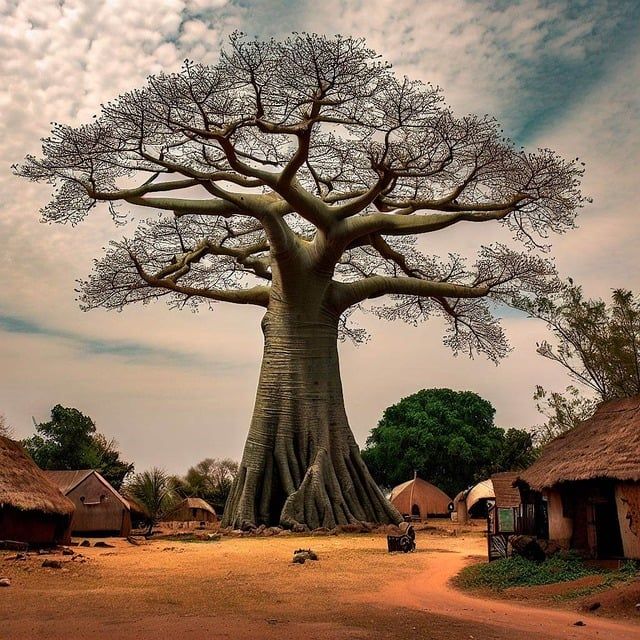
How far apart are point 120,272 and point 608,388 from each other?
34.5 ft

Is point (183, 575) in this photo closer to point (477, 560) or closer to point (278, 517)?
point (477, 560)

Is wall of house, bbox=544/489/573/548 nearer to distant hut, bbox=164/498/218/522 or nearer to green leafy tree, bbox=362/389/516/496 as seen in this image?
distant hut, bbox=164/498/218/522

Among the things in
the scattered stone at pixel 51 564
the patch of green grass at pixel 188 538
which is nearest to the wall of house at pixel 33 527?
the patch of green grass at pixel 188 538

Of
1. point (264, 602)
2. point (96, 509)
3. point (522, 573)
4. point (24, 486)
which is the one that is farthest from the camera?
point (96, 509)

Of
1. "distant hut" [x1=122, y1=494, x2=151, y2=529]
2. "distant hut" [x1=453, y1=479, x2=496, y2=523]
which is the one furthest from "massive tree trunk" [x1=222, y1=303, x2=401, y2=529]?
"distant hut" [x1=453, y1=479, x2=496, y2=523]

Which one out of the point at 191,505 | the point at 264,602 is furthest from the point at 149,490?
the point at 264,602

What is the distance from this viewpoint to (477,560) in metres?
10.4

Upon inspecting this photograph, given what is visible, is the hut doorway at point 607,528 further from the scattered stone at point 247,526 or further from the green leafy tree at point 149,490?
the green leafy tree at point 149,490

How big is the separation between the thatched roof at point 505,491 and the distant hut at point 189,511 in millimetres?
13405

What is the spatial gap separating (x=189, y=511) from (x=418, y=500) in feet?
26.7

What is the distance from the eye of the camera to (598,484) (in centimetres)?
921

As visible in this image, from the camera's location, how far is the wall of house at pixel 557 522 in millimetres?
9570

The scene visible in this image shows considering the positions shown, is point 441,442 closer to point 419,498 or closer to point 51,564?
point 419,498

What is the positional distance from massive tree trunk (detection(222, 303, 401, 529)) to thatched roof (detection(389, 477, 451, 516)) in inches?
441
